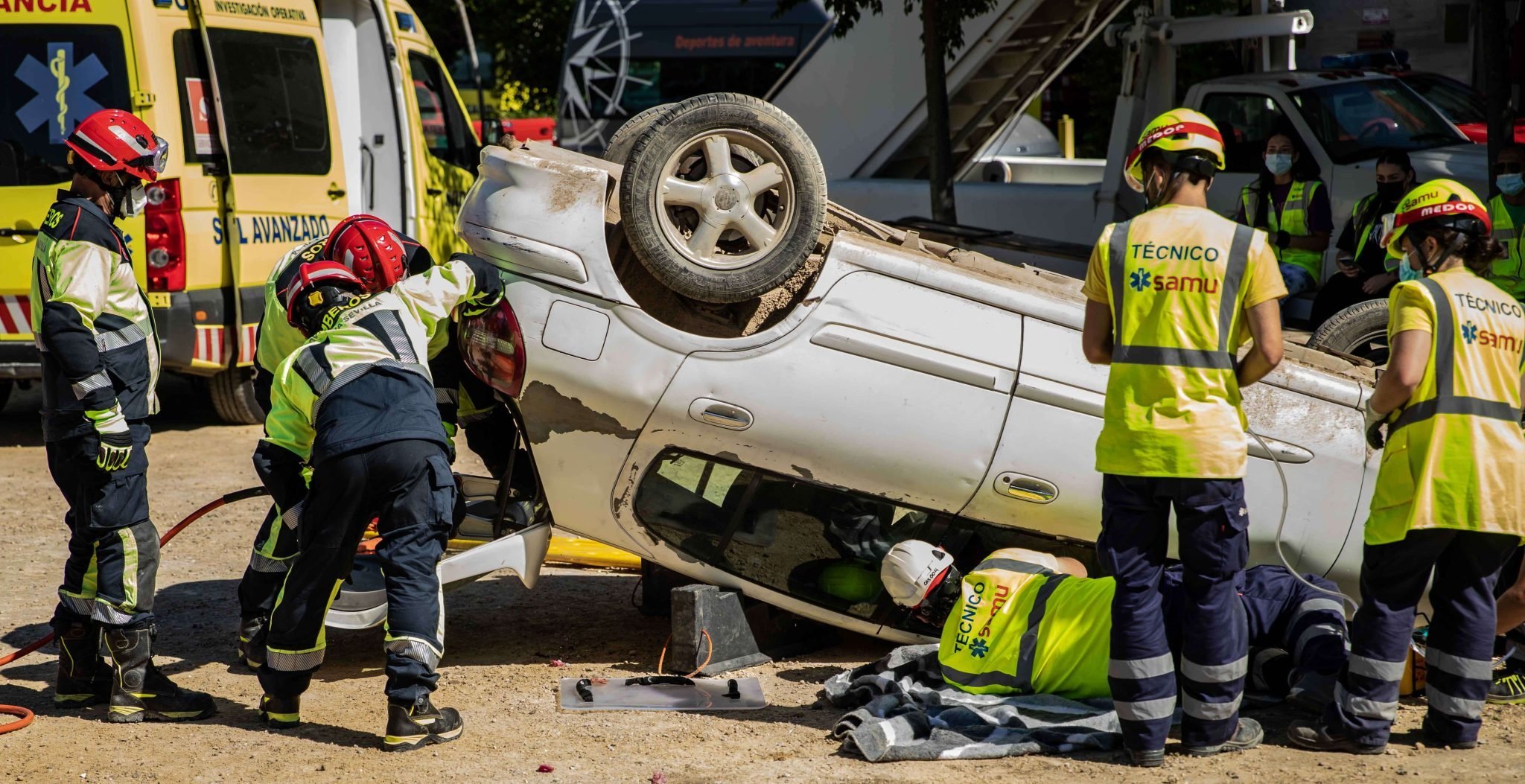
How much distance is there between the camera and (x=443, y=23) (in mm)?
19250

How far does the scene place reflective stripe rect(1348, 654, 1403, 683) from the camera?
423cm

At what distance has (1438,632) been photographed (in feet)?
14.3

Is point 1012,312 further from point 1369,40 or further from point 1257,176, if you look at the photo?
point 1369,40

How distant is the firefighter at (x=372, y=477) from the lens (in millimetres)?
4348

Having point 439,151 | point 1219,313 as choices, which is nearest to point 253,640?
point 1219,313

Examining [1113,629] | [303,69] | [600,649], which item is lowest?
[600,649]

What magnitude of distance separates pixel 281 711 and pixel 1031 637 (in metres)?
2.31

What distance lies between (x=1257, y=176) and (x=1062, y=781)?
6.71 m

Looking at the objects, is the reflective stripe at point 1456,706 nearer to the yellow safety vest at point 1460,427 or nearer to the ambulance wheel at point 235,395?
the yellow safety vest at point 1460,427

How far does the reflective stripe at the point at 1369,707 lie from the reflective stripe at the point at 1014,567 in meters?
0.94

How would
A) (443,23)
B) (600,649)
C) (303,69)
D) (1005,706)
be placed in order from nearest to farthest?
(1005,706), (600,649), (303,69), (443,23)

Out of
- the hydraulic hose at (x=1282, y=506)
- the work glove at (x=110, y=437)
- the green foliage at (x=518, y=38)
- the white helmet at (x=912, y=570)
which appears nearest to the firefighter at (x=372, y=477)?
the work glove at (x=110, y=437)

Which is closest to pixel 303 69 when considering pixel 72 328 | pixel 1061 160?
pixel 72 328

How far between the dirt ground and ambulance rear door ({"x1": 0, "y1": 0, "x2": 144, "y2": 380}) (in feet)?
8.29
